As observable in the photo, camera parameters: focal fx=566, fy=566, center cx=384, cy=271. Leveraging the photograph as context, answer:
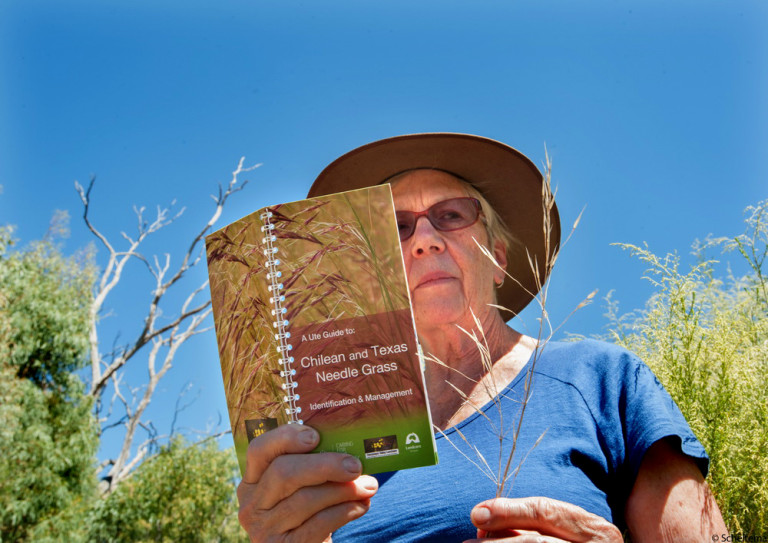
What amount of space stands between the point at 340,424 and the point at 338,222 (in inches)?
13.1

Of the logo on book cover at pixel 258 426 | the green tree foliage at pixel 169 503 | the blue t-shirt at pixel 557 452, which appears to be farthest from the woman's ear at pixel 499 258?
the green tree foliage at pixel 169 503

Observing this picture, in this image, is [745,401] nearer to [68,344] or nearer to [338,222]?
[338,222]

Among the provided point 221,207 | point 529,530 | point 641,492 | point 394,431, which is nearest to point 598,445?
point 641,492

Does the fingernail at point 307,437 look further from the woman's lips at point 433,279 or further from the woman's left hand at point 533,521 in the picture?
the woman's lips at point 433,279

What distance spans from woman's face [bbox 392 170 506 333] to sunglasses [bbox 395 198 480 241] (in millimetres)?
12

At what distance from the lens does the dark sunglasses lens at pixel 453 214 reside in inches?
60.2

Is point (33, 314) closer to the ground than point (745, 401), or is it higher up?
higher up

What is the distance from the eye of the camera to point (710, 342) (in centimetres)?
154

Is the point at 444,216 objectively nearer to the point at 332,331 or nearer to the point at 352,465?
the point at 332,331

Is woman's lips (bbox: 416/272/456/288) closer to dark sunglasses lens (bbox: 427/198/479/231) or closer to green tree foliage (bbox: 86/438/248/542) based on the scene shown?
dark sunglasses lens (bbox: 427/198/479/231)

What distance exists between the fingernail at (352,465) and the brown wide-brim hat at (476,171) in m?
0.81

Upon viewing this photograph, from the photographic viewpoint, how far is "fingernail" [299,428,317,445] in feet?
2.99

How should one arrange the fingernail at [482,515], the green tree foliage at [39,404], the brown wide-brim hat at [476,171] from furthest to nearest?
the green tree foliage at [39,404], the brown wide-brim hat at [476,171], the fingernail at [482,515]

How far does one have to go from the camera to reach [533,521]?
868 millimetres
